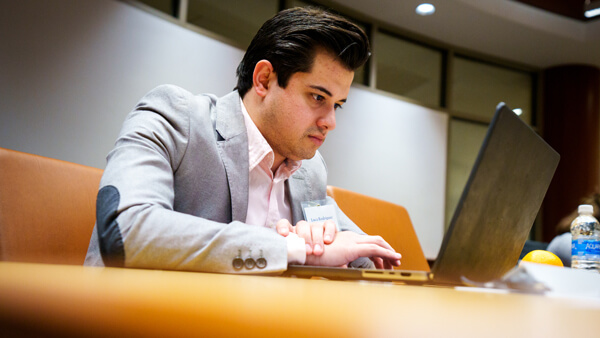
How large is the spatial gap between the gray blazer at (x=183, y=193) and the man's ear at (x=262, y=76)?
11 cm

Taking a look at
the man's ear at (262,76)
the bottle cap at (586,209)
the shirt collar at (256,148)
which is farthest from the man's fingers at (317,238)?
the bottle cap at (586,209)

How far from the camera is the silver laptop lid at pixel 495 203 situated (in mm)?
627

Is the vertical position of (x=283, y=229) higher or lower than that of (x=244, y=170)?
lower

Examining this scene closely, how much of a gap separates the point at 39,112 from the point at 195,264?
2458 millimetres

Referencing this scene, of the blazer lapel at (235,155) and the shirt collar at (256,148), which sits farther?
the shirt collar at (256,148)

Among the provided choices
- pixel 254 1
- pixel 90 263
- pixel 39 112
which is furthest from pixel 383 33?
pixel 90 263

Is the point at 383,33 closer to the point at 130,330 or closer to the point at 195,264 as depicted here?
the point at 195,264

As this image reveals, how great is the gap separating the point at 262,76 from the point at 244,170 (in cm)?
37

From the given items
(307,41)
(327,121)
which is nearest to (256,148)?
(327,121)

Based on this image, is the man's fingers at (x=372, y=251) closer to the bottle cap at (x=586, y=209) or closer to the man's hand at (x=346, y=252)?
the man's hand at (x=346, y=252)

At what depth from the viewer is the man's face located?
1392mm

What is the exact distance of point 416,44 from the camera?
5109mm

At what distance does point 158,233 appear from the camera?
775 mm

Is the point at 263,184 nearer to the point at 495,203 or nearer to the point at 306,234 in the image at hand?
the point at 306,234
